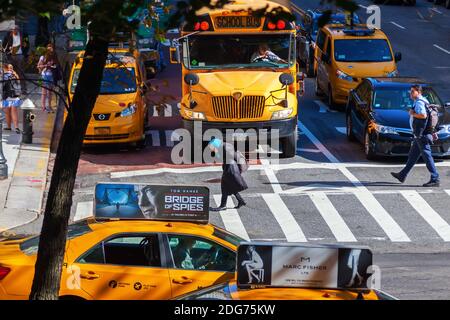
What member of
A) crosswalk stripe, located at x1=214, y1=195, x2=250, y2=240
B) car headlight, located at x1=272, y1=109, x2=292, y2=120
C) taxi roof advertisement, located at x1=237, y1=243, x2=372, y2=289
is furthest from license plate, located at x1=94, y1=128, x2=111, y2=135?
taxi roof advertisement, located at x1=237, y1=243, x2=372, y2=289

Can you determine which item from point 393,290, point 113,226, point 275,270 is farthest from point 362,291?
point 393,290

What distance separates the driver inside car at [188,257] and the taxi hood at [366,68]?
55.0 ft

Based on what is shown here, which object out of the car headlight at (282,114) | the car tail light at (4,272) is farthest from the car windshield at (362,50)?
the car tail light at (4,272)

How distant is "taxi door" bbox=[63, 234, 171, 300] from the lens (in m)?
11.3

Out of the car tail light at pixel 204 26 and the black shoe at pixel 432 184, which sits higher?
the car tail light at pixel 204 26

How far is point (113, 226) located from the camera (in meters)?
11.8

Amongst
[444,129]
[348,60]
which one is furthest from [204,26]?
[348,60]

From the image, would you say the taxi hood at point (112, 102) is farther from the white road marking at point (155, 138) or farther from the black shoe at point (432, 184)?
the black shoe at point (432, 184)

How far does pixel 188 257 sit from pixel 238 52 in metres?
11.4

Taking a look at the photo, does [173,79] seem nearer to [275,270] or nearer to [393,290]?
[393,290]

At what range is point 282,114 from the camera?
22047 mm

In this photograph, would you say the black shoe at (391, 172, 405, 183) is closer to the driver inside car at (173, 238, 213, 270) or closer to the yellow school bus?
the yellow school bus

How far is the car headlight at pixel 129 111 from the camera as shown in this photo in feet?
76.8

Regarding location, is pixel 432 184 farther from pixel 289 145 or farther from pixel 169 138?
pixel 169 138
